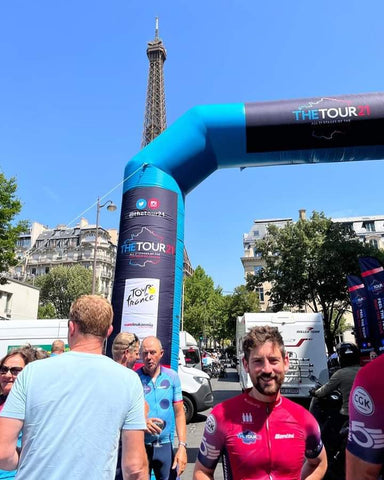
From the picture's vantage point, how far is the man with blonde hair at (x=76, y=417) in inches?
72.4

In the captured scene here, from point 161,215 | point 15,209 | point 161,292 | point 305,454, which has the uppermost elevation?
point 15,209

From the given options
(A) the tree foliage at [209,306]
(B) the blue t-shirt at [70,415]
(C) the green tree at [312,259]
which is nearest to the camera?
(B) the blue t-shirt at [70,415]

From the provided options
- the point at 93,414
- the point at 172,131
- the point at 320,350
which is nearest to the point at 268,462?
the point at 93,414

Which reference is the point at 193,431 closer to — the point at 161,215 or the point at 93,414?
the point at 161,215

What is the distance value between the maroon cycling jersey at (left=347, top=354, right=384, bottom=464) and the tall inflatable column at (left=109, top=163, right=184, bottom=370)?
203 inches

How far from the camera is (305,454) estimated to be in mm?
2264

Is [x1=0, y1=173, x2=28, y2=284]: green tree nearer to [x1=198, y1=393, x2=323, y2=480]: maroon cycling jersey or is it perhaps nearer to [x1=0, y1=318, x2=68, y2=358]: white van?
[x1=0, y1=318, x2=68, y2=358]: white van

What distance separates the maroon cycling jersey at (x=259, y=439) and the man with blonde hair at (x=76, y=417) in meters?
0.44

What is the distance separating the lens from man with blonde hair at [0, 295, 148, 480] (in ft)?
6.03

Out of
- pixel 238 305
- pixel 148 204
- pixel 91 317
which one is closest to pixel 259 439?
pixel 91 317

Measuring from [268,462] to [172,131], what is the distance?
6.62 meters

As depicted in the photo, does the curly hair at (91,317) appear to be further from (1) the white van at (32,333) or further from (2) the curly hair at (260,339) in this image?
(1) the white van at (32,333)

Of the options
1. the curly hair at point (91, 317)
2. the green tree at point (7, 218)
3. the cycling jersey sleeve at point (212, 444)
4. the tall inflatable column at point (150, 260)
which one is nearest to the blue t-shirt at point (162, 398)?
the cycling jersey sleeve at point (212, 444)

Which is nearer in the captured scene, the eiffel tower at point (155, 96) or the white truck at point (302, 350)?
the white truck at point (302, 350)
